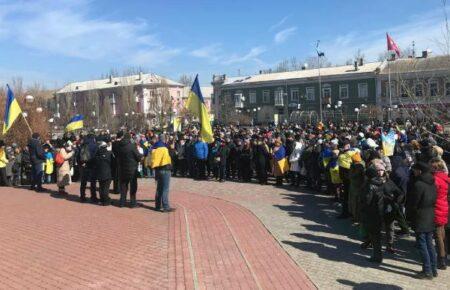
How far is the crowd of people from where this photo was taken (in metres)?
7.26

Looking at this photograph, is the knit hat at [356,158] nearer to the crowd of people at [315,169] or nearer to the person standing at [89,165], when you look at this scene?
the crowd of people at [315,169]

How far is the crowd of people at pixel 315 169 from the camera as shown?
286 inches

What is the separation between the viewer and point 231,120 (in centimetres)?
7512

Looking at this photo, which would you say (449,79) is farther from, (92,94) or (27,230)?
(92,94)

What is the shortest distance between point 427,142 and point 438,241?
335 cm

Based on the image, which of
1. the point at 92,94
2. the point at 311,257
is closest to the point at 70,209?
the point at 311,257

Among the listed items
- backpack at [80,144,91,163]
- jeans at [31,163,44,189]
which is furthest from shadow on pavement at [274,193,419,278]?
jeans at [31,163,44,189]

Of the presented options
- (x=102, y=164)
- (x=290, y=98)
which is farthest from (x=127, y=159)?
(x=290, y=98)

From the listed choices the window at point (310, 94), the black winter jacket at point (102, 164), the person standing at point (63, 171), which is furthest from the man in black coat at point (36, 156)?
the window at point (310, 94)

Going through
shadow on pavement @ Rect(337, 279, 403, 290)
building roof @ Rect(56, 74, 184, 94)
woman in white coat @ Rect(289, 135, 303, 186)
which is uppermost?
building roof @ Rect(56, 74, 184, 94)

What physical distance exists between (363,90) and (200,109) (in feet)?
183

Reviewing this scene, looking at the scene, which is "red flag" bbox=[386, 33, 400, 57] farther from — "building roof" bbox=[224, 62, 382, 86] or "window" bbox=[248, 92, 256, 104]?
"window" bbox=[248, 92, 256, 104]

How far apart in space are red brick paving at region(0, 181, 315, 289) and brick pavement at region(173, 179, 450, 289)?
1.19 feet

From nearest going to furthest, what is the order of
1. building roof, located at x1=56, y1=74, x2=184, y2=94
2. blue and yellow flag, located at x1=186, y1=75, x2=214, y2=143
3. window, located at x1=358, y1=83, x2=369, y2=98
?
blue and yellow flag, located at x1=186, y1=75, x2=214, y2=143
window, located at x1=358, y1=83, x2=369, y2=98
building roof, located at x1=56, y1=74, x2=184, y2=94
